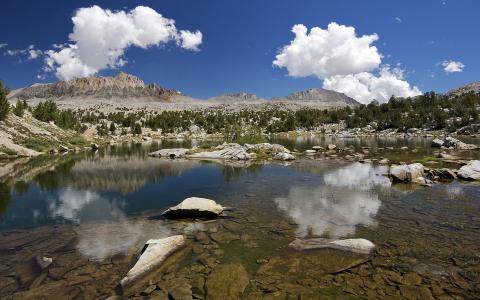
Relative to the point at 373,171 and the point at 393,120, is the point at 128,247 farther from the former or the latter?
the point at 393,120

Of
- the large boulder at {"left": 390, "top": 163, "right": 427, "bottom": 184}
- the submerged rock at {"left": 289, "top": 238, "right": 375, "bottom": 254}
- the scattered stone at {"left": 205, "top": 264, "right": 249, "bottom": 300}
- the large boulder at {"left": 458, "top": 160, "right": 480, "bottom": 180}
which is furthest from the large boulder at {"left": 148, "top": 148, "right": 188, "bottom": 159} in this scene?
the scattered stone at {"left": 205, "top": 264, "right": 249, "bottom": 300}

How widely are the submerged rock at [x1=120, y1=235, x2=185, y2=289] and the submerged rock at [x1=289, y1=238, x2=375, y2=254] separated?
554 cm

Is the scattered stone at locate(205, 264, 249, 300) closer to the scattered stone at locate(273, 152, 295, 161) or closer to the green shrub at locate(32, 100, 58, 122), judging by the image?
the scattered stone at locate(273, 152, 295, 161)

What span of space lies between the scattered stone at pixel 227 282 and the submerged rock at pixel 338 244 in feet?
11.5

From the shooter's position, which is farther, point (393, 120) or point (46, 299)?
point (393, 120)

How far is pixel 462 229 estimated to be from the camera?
17953mm

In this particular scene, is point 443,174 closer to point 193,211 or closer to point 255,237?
point 255,237

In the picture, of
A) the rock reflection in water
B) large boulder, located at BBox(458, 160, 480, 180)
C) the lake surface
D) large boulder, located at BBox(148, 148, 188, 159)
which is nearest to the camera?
the lake surface

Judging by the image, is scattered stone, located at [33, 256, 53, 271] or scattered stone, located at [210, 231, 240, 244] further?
scattered stone, located at [210, 231, 240, 244]

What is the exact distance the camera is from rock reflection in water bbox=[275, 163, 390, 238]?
18.8 m

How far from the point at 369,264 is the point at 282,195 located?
44.8ft

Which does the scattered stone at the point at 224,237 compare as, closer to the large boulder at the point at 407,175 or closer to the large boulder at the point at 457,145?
the large boulder at the point at 407,175

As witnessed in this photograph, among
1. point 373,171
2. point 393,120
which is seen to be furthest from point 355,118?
point 373,171

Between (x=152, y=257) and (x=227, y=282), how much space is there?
11.4ft
